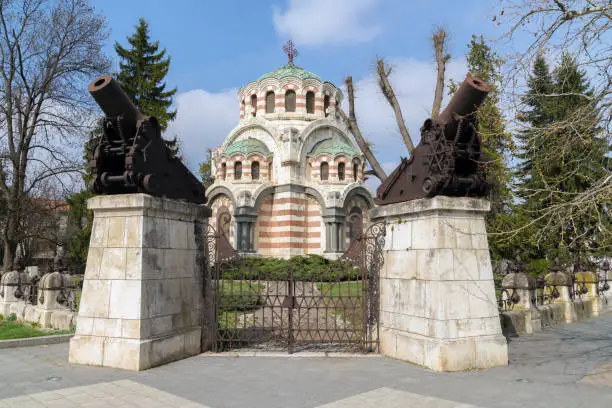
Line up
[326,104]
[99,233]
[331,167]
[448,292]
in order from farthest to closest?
[326,104], [331,167], [99,233], [448,292]

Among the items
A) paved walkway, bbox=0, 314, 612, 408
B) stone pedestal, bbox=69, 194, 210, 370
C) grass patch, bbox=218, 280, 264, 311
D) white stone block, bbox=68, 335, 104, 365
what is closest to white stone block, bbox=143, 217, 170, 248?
stone pedestal, bbox=69, 194, 210, 370

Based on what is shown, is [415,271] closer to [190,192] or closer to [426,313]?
[426,313]

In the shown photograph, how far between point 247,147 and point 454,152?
24.5m

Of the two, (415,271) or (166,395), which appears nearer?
(166,395)

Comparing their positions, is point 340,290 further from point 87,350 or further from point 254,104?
point 254,104

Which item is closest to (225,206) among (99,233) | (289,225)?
(289,225)

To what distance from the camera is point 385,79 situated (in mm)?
21766

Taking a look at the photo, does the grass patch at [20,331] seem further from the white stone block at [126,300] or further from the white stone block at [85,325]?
the white stone block at [126,300]

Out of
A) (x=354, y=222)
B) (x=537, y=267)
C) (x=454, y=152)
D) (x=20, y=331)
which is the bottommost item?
(x=20, y=331)

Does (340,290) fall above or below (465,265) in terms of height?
below

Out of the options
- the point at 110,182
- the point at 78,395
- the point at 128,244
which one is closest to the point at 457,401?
the point at 78,395

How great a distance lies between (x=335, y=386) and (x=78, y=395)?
10.6ft

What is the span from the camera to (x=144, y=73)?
3444cm

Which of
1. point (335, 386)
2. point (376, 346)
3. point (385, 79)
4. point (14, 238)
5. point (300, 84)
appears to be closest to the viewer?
point (335, 386)
